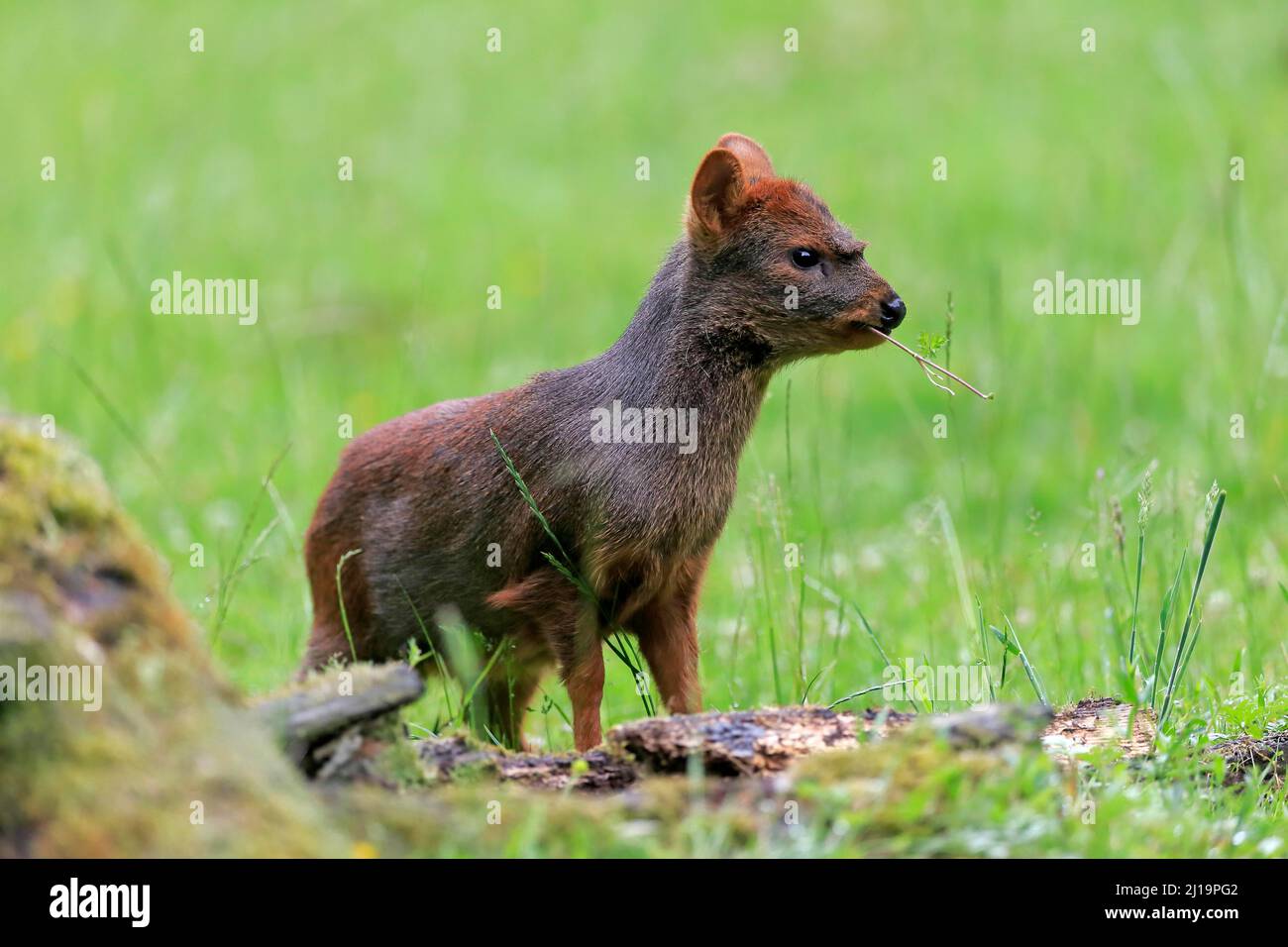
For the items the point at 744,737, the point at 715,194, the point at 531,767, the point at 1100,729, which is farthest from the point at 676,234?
the point at 744,737

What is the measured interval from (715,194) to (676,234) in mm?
9030

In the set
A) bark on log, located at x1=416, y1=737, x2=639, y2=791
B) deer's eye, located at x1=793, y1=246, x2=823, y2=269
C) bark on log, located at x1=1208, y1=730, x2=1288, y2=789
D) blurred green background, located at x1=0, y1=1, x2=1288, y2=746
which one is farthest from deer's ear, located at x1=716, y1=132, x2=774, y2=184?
bark on log, located at x1=1208, y1=730, x2=1288, y2=789

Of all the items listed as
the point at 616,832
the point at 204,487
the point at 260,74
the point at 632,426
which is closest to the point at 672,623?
the point at 632,426

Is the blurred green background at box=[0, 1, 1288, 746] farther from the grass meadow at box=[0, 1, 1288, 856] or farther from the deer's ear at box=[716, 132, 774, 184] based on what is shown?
the deer's ear at box=[716, 132, 774, 184]

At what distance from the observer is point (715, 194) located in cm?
549

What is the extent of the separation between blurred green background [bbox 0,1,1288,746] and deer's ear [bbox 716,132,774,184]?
43.9 inches

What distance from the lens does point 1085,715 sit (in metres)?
4.79

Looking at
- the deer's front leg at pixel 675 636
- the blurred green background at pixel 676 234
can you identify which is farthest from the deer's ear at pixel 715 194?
the deer's front leg at pixel 675 636

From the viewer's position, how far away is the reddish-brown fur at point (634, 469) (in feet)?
17.3

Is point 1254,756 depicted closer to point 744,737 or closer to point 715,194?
point 744,737

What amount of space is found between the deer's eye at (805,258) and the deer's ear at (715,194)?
264mm

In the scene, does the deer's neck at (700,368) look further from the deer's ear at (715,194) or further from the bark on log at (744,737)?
the bark on log at (744,737)
